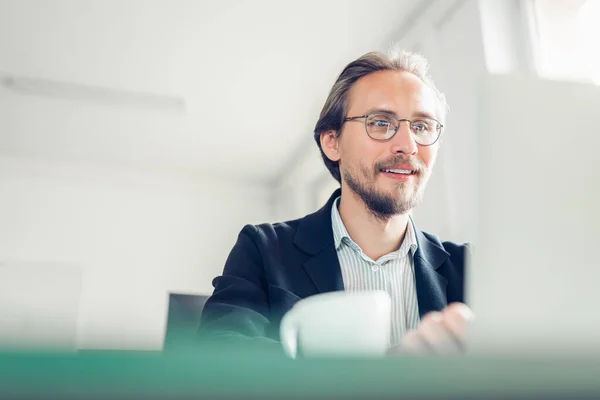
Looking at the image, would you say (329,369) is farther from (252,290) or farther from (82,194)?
(82,194)

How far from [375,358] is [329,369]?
0.03 m

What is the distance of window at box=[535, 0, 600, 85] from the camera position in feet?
9.16

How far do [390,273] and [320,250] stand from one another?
18 cm

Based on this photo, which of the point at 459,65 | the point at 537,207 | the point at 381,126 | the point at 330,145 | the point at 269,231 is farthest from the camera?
the point at 459,65

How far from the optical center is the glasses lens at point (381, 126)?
1.60 meters

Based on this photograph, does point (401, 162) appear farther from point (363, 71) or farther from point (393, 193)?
point (363, 71)

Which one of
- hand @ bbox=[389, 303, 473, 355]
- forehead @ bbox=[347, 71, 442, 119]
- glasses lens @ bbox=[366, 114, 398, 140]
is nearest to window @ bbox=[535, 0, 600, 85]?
forehead @ bbox=[347, 71, 442, 119]

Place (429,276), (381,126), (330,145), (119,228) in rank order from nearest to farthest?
(429,276), (381,126), (330,145), (119,228)

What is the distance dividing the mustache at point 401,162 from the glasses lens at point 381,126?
7 cm

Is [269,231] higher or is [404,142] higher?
[404,142]

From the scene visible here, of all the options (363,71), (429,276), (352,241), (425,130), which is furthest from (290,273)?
(363,71)

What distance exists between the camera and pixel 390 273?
1474 millimetres

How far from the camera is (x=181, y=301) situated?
64.9 inches

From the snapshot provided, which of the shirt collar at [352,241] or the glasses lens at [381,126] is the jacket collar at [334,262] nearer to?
the shirt collar at [352,241]
